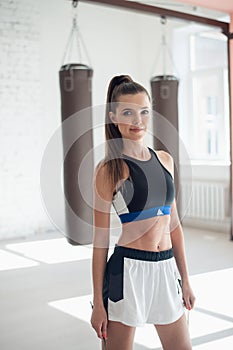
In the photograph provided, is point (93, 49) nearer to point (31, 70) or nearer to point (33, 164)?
point (31, 70)

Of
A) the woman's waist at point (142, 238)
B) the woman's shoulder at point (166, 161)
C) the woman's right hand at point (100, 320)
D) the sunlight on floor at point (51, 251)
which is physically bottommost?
the sunlight on floor at point (51, 251)

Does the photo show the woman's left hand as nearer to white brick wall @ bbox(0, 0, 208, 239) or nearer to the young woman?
the young woman

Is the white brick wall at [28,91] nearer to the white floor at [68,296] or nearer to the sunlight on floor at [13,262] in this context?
the white floor at [68,296]

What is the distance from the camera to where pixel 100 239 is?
5.23ft

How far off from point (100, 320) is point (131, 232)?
28 centimetres

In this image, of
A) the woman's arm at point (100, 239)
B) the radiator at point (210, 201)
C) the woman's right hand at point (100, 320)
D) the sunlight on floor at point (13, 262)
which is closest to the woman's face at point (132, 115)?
the woman's arm at point (100, 239)

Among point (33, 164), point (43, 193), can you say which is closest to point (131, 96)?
point (43, 193)

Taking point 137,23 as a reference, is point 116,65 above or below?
below

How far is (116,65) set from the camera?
7293 mm

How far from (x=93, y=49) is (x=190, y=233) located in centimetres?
279

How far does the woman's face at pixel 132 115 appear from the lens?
1571 millimetres

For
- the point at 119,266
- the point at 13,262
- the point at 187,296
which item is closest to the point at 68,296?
the point at 13,262

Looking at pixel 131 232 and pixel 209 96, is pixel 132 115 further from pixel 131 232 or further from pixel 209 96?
pixel 209 96

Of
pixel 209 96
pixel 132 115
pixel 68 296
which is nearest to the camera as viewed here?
pixel 132 115
